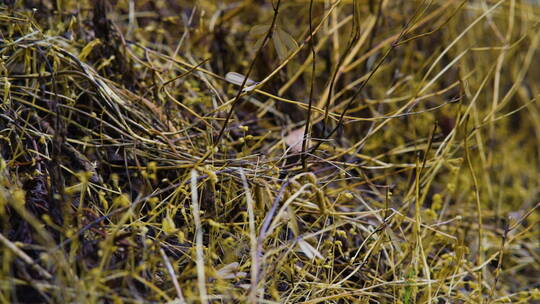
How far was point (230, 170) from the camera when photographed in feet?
2.77

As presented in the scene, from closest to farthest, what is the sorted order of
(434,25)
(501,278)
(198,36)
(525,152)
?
(501,278), (198,36), (434,25), (525,152)

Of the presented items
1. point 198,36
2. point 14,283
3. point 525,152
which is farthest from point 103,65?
point 525,152

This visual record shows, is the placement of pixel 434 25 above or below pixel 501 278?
above

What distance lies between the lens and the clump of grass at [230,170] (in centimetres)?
71

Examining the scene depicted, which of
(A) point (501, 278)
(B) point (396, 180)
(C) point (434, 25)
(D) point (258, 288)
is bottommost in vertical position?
(A) point (501, 278)

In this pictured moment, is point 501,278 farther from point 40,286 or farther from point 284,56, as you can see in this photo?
point 40,286

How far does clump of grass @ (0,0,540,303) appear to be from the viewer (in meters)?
0.71

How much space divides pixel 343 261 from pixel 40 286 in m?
0.51

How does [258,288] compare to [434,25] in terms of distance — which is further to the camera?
[434,25]

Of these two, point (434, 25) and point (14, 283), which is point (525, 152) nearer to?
point (434, 25)

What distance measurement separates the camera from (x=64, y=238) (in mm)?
730

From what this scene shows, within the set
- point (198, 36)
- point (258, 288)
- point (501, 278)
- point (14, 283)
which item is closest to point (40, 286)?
point (14, 283)

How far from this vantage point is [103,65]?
0.99 meters

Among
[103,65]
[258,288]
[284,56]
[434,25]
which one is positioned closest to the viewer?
[258,288]
